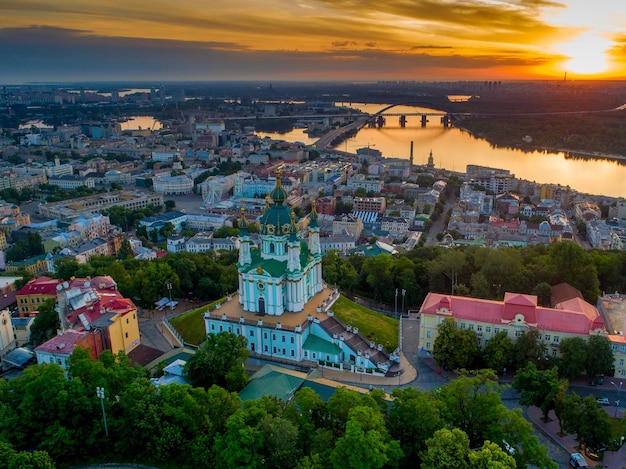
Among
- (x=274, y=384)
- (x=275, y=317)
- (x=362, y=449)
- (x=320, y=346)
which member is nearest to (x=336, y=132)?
(x=275, y=317)

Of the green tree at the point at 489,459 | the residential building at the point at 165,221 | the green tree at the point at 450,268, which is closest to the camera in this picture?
the green tree at the point at 489,459

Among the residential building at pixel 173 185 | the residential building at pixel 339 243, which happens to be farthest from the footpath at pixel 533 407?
the residential building at pixel 173 185

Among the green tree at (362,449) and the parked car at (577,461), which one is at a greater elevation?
the green tree at (362,449)

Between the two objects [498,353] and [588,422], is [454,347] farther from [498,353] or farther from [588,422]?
[588,422]

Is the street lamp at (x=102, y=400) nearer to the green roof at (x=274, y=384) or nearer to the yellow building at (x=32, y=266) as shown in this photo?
the green roof at (x=274, y=384)

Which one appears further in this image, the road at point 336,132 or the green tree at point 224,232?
the road at point 336,132

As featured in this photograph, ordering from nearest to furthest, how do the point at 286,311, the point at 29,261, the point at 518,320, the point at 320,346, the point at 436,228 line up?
the point at 518,320 < the point at 320,346 < the point at 286,311 < the point at 29,261 < the point at 436,228

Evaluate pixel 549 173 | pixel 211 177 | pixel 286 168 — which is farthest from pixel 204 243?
pixel 549 173
